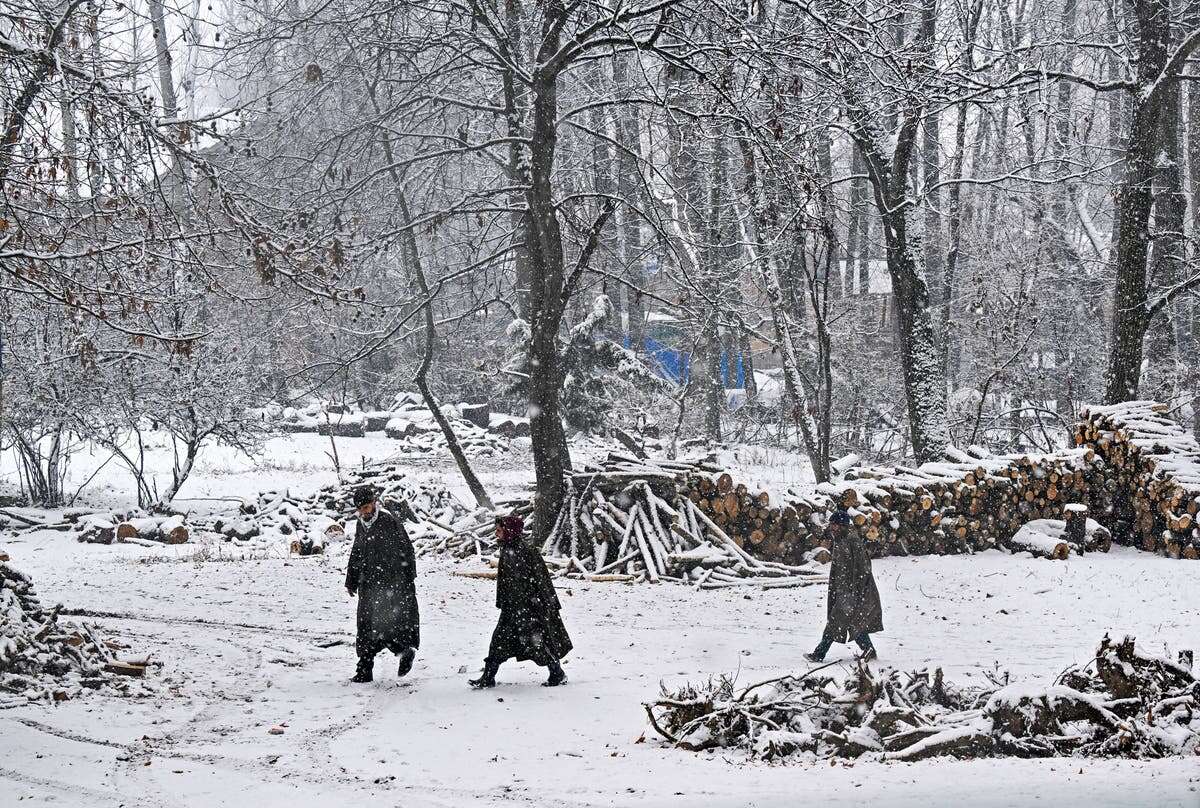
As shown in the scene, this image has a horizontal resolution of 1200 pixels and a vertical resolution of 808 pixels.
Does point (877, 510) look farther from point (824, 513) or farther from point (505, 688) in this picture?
point (505, 688)

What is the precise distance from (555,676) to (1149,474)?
872 cm

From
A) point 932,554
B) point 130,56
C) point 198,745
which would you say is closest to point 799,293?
point 932,554

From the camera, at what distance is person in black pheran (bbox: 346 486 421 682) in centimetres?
840

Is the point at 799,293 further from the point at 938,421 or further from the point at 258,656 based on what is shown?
the point at 258,656

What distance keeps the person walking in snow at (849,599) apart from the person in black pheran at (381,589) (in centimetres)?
352

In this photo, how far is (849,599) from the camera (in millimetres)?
9102

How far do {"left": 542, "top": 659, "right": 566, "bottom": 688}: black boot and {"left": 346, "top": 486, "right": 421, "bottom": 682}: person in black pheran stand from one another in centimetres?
118

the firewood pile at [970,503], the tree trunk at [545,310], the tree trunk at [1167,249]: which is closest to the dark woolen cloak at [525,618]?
the tree trunk at [545,310]

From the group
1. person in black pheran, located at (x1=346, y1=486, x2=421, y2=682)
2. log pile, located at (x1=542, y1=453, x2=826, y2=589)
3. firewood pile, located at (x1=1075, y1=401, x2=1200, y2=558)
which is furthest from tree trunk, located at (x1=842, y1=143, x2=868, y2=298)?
person in black pheran, located at (x1=346, y1=486, x2=421, y2=682)

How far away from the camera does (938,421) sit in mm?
16828

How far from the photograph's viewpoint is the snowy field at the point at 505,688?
216 inches

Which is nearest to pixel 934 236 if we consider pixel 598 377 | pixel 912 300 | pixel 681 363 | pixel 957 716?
pixel 681 363

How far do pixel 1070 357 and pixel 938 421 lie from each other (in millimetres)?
12238

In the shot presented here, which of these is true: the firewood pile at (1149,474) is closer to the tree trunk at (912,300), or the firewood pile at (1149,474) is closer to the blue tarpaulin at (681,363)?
the tree trunk at (912,300)
